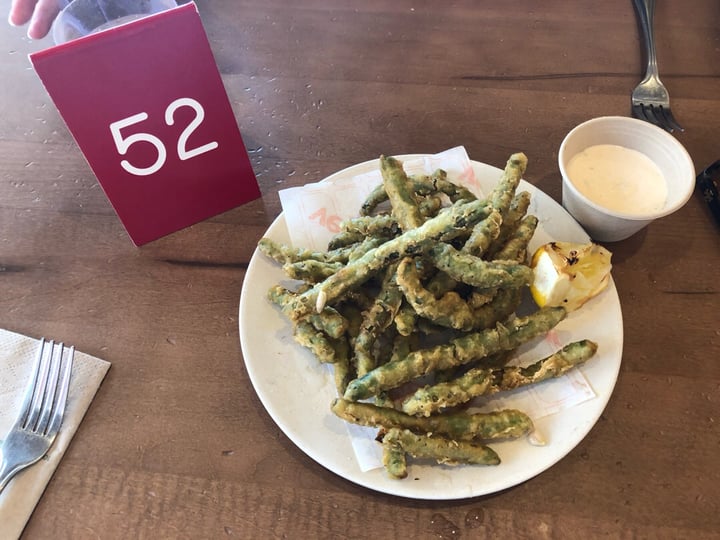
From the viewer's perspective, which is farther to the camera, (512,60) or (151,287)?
(512,60)

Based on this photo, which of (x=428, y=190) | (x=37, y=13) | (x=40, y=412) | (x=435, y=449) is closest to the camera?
(x=435, y=449)

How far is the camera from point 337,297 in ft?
2.47

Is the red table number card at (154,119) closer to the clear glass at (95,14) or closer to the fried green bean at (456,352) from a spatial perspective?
the clear glass at (95,14)

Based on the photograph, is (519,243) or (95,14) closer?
(519,243)

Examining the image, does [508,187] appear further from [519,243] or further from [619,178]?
[619,178]

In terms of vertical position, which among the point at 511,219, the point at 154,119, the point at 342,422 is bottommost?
the point at 342,422

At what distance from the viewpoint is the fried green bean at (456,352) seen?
0.71 meters

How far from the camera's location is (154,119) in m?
0.81

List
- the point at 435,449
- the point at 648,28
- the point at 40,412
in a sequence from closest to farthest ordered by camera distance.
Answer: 1. the point at 435,449
2. the point at 40,412
3. the point at 648,28

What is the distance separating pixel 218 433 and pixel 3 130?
2.55 feet

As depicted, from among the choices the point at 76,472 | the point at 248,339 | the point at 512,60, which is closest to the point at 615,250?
the point at 512,60

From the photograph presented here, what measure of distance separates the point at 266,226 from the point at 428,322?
0.36 meters

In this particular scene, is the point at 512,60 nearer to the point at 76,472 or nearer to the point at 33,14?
the point at 33,14

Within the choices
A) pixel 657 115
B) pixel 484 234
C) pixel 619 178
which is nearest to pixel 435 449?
pixel 484 234
